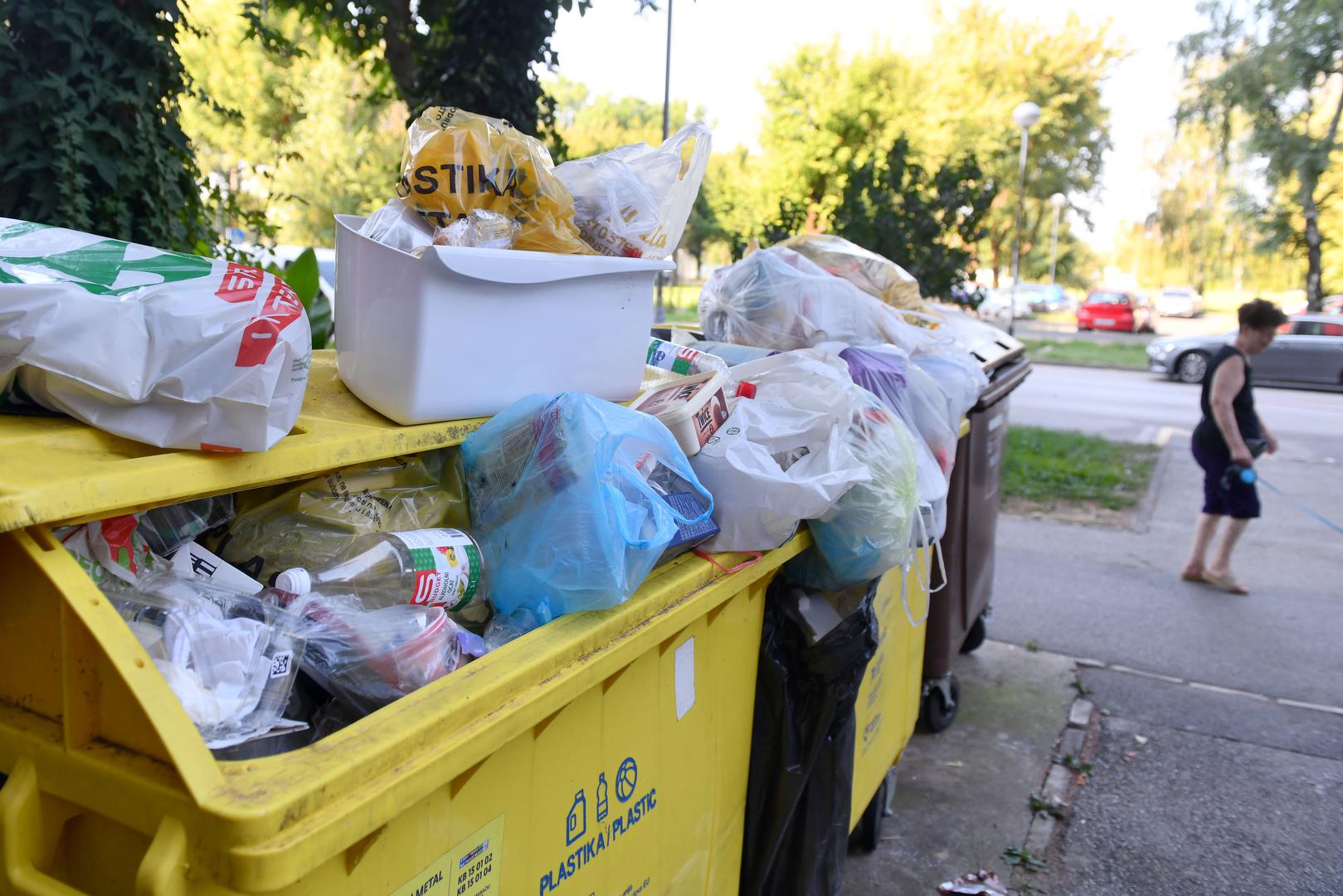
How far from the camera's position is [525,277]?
1.71 meters

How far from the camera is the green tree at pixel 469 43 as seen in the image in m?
4.19

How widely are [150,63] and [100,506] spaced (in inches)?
94.2

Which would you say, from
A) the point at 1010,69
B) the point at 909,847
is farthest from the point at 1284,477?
the point at 1010,69

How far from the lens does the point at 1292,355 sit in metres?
15.8

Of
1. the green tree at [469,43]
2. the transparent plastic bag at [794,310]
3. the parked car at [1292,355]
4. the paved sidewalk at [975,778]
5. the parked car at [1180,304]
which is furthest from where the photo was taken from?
the parked car at [1180,304]

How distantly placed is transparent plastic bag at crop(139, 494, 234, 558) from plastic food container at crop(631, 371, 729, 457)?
2.76 feet

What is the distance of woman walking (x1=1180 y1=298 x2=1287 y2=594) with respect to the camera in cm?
520

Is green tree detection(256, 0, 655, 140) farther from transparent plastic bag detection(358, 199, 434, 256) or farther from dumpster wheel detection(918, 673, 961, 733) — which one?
dumpster wheel detection(918, 673, 961, 733)

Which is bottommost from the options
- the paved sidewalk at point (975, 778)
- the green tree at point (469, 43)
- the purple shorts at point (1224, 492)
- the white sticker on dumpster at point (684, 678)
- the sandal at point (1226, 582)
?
the paved sidewalk at point (975, 778)

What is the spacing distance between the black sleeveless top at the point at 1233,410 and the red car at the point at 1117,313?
84.9 ft

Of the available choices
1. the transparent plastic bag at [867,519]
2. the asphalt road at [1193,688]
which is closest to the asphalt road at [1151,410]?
the asphalt road at [1193,688]

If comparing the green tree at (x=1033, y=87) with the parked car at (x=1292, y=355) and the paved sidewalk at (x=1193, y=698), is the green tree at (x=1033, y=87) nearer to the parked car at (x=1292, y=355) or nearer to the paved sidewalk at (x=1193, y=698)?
the parked car at (x=1292, y=355)

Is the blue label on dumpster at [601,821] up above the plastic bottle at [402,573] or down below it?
below

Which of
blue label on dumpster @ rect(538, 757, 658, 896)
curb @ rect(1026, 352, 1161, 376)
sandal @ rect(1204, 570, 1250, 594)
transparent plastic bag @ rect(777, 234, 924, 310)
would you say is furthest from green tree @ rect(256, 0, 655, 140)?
curb @ rect(1026, 352, 1161, 376)
